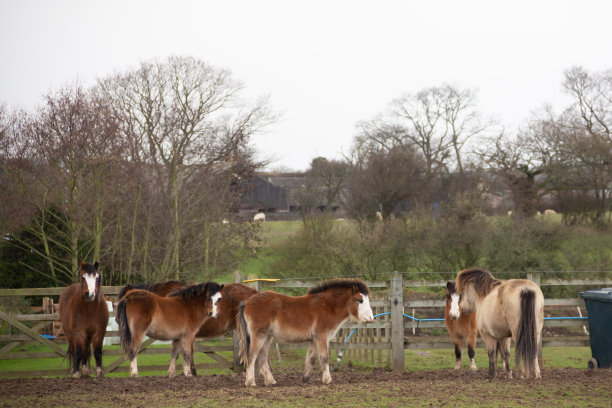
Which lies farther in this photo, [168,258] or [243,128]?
[243,128]

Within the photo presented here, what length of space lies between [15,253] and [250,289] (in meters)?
10.5

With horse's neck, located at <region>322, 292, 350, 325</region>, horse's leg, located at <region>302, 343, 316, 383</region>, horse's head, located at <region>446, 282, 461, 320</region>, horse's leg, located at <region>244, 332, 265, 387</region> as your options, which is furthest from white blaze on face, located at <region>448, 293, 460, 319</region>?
horse's leg, located at <region>244, 332, 265, 387</region>

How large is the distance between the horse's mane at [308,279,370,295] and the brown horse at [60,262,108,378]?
3.45 m

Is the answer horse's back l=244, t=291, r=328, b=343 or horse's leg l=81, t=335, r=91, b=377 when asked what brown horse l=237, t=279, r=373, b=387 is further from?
horse's leg l=81, t=335, r=91, b=377

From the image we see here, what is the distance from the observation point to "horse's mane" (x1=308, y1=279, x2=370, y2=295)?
8.98m

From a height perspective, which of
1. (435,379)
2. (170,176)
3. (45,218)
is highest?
(170,176)

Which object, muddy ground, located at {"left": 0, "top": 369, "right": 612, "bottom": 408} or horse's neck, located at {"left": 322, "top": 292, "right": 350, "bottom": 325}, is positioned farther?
horse's neck, located at {"left": 322, "top": 292, "right": 350, "bottom": 325}

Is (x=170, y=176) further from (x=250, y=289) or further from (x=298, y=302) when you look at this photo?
(x=298, y=302)

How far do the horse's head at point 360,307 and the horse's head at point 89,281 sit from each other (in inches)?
159

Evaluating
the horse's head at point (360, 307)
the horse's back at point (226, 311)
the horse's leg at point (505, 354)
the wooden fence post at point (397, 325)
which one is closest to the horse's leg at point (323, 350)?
the horse's head at point (360, 307)

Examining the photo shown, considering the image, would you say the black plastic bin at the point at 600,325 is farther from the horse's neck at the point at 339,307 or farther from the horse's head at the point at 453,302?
the horse's neck at the point at 339,307

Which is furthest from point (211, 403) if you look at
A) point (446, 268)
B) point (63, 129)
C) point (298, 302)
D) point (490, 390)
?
point (446, 268)

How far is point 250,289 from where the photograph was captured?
34.4 ft

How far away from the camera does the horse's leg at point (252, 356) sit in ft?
28.1
